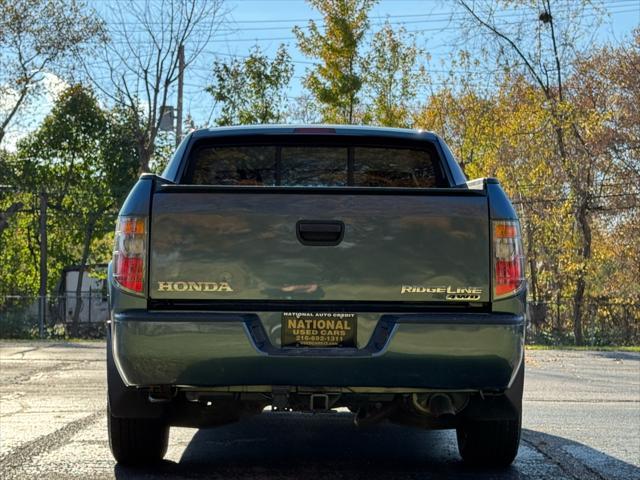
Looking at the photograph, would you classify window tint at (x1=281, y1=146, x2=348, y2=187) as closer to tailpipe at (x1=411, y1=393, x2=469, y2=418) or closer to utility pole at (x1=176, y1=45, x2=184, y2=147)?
tailpipe at (x1=411, y1=393, x2=469, y2=418)

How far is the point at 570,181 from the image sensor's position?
1235 inches

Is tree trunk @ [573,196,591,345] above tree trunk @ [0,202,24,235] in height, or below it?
below

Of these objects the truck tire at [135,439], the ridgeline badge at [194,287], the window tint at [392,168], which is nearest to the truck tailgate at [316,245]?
the ridgeline badge at [194,287]

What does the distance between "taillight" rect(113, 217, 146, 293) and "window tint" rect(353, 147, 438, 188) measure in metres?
1.87

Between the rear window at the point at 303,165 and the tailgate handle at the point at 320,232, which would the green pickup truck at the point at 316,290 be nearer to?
the tailgate handle at the point at 320,232

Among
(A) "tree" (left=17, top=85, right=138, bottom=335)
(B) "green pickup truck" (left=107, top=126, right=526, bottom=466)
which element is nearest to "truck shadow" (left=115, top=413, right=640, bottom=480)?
(B) "green pickup truck" (left=107, top=126, right=526, bottom=466)

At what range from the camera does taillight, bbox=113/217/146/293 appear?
4719 mm

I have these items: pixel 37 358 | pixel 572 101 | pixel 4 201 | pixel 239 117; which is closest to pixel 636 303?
pixel 572 101

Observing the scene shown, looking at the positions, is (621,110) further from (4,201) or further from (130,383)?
(130,383)

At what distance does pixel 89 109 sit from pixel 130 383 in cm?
3637

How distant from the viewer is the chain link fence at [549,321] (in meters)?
29.1

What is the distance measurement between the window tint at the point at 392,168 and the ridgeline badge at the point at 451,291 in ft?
5.29

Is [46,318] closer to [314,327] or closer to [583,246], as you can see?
[583,246]

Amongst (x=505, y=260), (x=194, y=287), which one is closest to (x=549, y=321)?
(x=505, y=260)
